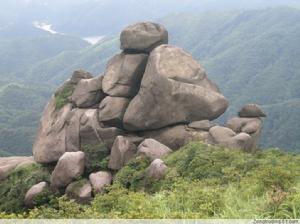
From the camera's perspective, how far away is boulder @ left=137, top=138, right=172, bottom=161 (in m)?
37.3

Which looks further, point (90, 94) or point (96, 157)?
point (90, 94)

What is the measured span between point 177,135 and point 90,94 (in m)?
8.63

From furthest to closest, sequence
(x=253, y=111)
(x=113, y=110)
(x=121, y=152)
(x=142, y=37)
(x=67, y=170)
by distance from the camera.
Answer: (x=142, y=37), (x=113, y=110), (x=253, y=111), (x=67, y=170), (x=121, y=152)

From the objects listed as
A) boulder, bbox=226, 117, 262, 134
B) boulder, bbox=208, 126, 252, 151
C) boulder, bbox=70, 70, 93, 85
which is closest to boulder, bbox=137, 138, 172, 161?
boulder, bbox=208, 126, 252, 151

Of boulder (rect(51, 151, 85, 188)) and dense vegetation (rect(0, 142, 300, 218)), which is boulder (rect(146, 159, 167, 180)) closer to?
dense vegetation (rect(0, 142, 300, 218))

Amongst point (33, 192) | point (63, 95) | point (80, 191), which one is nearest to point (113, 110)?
point (80, 191)

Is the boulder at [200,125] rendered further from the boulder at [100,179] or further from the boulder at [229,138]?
the boulder at [100,179]

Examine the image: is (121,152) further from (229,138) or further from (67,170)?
(229,138)

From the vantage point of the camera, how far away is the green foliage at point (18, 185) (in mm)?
41125

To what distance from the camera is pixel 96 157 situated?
40.6 m

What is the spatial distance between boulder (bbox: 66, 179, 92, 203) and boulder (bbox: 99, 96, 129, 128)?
567cm

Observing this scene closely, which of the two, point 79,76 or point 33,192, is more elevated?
point 79,76

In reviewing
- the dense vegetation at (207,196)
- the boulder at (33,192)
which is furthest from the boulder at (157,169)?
the boulder at (33,192)

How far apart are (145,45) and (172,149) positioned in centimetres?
938
